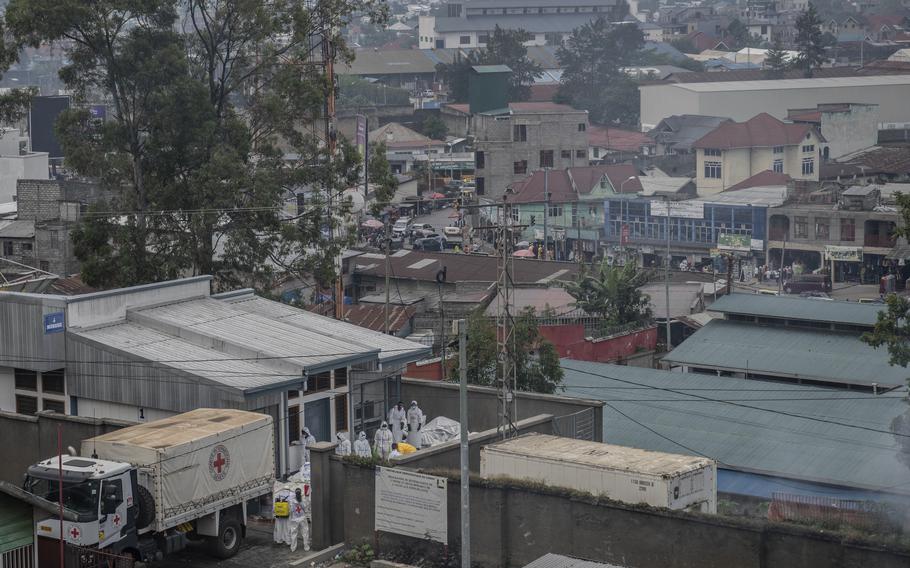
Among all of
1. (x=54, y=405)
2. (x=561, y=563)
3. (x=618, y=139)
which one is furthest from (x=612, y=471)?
(x=618, y=139)

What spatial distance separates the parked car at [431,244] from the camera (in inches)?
2233

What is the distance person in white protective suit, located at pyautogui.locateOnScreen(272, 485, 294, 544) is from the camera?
17188 mm

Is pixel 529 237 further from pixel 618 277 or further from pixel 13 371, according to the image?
pixel 13 371

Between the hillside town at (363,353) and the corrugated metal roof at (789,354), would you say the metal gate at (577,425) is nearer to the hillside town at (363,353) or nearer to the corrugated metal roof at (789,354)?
the hillside town at (363,353)

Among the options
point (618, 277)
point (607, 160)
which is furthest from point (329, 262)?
point (607, 160)

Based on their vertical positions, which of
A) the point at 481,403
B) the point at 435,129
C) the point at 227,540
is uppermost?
the point at 435,129

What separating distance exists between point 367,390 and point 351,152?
956 cm

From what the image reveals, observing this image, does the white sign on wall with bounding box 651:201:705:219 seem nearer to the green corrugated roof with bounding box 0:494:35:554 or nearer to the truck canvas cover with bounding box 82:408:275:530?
the truck canvas cover with bounding box 82:408:275:530

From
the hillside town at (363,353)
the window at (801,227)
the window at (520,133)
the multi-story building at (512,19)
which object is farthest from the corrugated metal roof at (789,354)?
the multi-story building at (512,19)

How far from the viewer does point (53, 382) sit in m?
20.1

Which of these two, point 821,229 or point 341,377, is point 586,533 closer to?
point 341,377

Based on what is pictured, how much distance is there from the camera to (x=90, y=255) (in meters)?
27.3

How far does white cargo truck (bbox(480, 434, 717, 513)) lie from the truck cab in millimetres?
4499

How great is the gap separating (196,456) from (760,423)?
1290 centimetres
